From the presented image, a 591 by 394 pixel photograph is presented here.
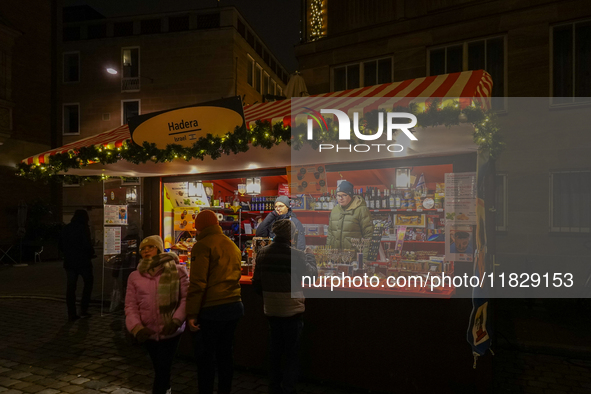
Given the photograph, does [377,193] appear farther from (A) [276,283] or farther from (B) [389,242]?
(A) [276,283]

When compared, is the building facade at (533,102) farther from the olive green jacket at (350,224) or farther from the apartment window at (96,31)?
the apartment window at (96,31)

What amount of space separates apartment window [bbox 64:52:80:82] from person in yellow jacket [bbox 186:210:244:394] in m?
26.1

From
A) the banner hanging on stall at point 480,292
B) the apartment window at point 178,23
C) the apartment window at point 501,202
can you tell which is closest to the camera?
the banner hanging on stall at point 480,292

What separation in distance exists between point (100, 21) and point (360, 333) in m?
26.9

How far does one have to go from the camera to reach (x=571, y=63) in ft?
31.8

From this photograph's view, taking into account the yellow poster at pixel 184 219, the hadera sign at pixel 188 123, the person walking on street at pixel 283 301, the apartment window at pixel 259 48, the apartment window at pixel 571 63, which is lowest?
the person walking on street at pixel 283 301

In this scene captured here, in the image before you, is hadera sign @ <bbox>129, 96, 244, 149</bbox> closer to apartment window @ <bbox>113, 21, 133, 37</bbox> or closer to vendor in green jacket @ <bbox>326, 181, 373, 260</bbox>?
vendor in green jacket @ <bbox>326, 181, 373, 260</bbox>

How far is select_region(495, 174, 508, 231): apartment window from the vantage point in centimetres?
998

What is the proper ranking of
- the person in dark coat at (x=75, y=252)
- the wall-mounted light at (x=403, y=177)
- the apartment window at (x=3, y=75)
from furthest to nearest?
the apartment window at (x=3, y=75) < the person in dark coat at (x=75, y=252) < the wall-mounted light at (x=403, y=177)

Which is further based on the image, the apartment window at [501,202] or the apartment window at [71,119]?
the apartment window at [71,119]

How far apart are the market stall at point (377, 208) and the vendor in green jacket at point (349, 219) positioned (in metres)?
0.51

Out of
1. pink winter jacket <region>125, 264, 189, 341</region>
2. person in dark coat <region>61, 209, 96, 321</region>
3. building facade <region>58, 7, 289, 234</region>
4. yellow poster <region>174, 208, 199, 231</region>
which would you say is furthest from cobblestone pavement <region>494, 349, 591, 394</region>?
building facade <region>58, 7, 289, 234</region>

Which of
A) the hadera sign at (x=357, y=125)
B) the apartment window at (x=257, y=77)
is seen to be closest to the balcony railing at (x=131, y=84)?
the apartment window at (x=257, y=77)

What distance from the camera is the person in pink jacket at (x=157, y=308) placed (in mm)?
3562
